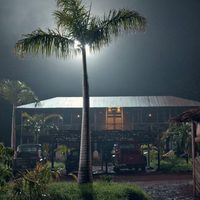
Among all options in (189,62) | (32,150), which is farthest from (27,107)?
(189,62)

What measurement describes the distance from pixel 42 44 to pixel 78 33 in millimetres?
1721

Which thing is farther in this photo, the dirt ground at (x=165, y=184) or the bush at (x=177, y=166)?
the bush at (x=177, y=166)

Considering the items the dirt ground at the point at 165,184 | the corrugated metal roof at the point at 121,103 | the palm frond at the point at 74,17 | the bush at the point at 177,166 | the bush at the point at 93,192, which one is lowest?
the dirt ground at the point at 165,184

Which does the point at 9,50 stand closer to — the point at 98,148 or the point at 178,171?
the point at 98,148

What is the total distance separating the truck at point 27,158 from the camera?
25562mm

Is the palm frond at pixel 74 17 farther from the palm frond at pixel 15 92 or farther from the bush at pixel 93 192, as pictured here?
the palm frond at pixel 15 92

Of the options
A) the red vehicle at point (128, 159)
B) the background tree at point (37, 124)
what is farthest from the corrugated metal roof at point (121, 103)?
the red vehicle at point (128, 159)

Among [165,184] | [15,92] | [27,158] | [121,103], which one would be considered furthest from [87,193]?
[121,103]

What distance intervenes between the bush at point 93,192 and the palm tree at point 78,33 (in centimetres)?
275

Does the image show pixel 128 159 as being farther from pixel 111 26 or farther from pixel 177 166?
pixel 111 26

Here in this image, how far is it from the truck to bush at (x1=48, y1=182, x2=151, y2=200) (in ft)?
35.8

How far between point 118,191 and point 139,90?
52.8m

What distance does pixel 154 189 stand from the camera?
19.2 m

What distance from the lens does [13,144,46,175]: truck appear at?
25.6 m
